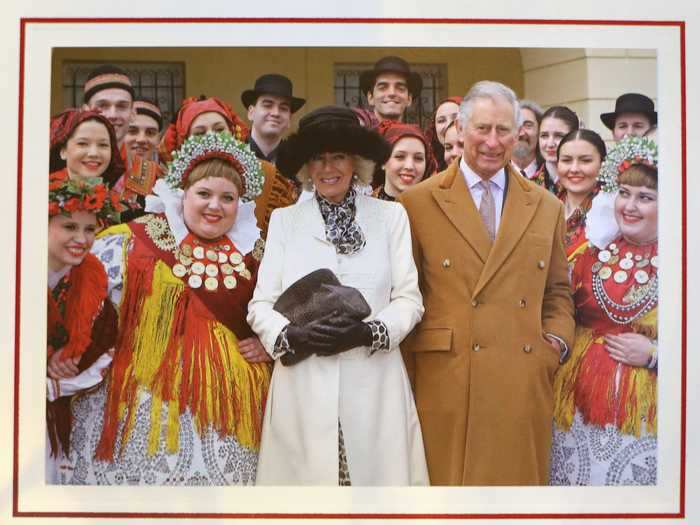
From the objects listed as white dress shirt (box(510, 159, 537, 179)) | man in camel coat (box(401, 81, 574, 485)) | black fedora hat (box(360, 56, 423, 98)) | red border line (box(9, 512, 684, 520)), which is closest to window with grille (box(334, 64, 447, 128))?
black fedora hat (box(360, 56, 423, 98))

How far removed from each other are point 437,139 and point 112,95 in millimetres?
1209

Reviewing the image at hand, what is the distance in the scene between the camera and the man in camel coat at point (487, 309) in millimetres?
4379

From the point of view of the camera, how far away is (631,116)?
4477mm

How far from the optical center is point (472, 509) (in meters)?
4.42

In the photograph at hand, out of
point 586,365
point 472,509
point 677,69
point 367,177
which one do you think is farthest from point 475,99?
point 472,509

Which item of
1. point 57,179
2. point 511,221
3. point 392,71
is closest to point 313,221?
point 392,71

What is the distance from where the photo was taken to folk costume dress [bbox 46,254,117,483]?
173 inches

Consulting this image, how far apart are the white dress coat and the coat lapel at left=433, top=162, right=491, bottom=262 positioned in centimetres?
16

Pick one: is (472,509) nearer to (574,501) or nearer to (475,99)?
(574,501)

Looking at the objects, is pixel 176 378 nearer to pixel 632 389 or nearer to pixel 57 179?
pixel 57 179

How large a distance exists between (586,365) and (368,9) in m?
1.54

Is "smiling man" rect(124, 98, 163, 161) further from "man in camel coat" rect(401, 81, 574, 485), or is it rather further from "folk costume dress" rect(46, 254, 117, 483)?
"man in camel coat" rect(401, 81, 574, 485)

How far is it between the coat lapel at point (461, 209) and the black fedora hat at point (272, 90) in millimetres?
608

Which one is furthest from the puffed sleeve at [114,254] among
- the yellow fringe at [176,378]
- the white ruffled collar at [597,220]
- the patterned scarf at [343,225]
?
the white ruffled collar at [597,220]
